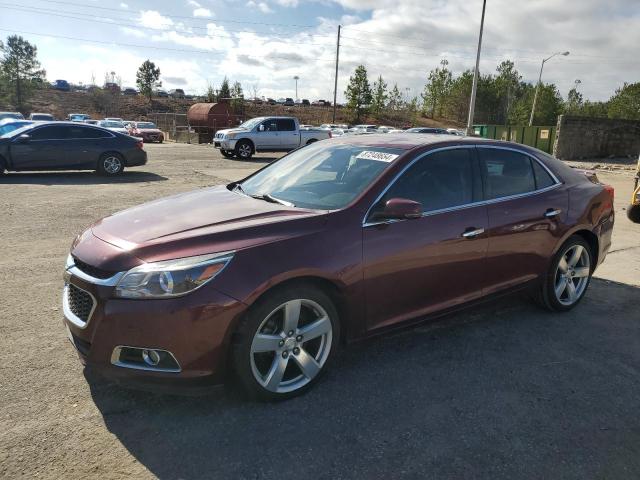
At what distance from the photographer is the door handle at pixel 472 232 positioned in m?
3.64

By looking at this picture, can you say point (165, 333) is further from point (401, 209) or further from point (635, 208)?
point (635, 208)

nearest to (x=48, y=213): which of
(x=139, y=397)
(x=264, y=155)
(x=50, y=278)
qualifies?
(x=50, y=278)

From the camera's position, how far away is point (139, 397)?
2998 millimetres

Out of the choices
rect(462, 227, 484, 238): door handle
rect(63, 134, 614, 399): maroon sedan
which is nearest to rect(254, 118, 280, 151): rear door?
rect(63, 134, 614, 399): maroon sedan

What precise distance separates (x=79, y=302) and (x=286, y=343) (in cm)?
125

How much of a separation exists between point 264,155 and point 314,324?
72.2 ft

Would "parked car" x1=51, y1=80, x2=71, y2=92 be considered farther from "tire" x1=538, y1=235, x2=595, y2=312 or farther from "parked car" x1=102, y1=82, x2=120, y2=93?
"tire" x1=538, y1=235, x2=595, y2=312

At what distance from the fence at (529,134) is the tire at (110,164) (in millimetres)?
21045

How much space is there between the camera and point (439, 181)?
3668 millimetres

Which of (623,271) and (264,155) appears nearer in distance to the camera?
(623,271)

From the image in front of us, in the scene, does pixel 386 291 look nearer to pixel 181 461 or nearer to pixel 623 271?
pixel 181 461

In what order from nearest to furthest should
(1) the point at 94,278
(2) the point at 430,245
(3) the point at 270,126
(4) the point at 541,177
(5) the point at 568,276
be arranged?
(1) the point at 94,278 < (2) the point at 430,245 < (4) the point at 541,177 < (5) the point at 568,276 < (3) the point at 270,126

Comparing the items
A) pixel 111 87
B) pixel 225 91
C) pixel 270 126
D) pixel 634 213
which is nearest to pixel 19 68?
pixel 111 87

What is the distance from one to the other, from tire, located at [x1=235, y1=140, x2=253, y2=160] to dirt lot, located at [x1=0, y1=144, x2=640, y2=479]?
1736 cm
